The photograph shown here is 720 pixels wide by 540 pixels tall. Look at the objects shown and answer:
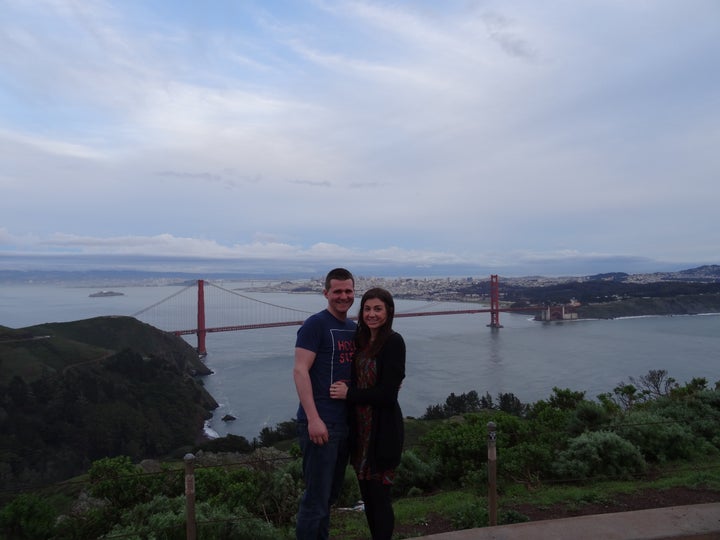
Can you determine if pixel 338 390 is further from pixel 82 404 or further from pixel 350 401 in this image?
pixel 82 404

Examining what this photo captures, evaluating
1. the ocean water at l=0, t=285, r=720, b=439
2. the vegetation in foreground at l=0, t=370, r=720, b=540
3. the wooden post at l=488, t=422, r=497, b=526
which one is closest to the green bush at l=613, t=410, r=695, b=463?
the vegetation in foreground at l=0, t=370, r=720, b=540

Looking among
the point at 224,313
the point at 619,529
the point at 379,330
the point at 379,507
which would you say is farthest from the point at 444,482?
the point at 224,313

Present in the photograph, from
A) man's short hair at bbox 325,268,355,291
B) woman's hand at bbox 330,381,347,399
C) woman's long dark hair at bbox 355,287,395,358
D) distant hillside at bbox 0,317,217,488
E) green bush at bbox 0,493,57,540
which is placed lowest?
distant hillside at bbox 0,317,217,488

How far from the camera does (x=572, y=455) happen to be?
8.60 feet

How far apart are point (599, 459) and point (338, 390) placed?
5.95 ft

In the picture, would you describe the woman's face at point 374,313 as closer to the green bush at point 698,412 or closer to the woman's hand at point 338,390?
the woman's hand at point 338,390

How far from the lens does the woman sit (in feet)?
4.23

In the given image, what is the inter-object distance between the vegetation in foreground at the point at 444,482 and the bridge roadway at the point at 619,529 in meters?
0.31

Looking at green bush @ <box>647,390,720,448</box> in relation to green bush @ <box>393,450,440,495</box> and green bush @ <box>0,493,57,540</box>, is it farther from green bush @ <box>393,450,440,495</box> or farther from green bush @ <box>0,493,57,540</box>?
green bush @ <box>0,493,57,540</box>

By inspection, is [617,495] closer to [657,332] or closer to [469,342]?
[469,342]

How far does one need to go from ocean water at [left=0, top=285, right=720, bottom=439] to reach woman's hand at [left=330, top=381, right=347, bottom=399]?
13601mm

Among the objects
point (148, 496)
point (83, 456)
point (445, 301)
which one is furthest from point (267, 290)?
point (148, 496)

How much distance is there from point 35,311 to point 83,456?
3218cm

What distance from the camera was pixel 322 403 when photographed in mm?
1319
